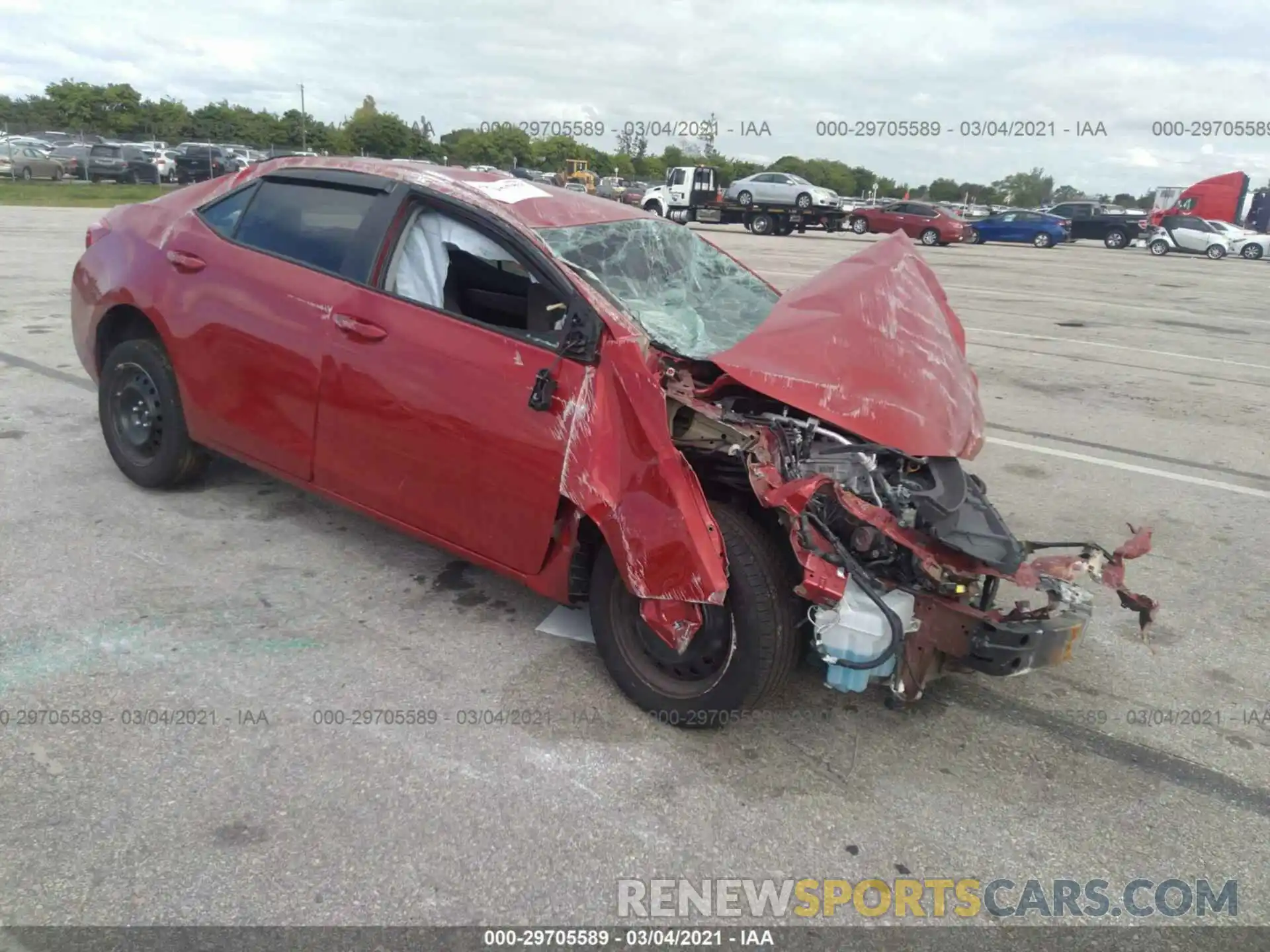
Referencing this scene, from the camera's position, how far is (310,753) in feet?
9.13

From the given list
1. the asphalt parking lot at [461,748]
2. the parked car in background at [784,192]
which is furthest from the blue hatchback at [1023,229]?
the asphalt parking lot at [461,748]

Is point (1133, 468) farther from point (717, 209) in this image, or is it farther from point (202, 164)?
point (202, 164)

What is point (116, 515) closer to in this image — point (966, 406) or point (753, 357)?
point (753, 357)

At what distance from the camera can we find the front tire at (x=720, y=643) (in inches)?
111

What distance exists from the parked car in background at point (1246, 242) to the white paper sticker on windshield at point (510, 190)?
110ft

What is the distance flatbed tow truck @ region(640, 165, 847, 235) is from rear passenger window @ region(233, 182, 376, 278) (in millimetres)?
29358

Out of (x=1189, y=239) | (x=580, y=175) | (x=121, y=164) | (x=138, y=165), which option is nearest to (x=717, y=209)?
(x=1189, y=239)

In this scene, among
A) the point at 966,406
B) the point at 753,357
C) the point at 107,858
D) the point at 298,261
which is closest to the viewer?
the point at 107,858

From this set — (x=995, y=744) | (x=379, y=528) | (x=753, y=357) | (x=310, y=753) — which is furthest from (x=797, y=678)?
(x=379, y=528)

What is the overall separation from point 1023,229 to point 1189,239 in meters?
5.33

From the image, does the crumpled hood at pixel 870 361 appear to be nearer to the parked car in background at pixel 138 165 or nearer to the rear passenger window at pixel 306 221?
the rear passenger window at pixel 306 221

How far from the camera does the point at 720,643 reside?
116 inches

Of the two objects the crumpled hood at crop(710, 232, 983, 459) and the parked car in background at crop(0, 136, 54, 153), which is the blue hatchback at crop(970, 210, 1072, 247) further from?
the parked car in background at crop(0, 136, 54, 153)

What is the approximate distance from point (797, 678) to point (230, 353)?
107 inches
